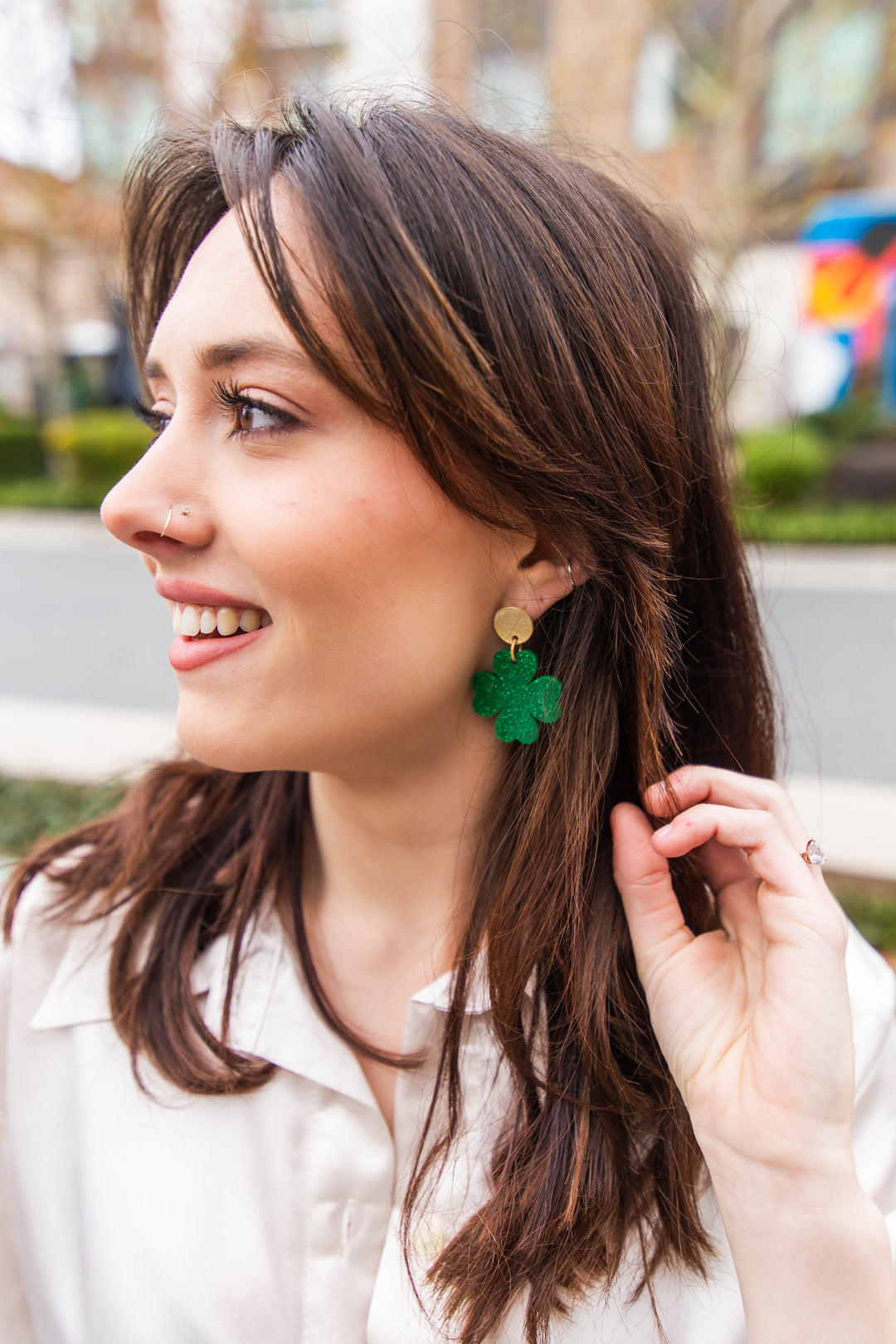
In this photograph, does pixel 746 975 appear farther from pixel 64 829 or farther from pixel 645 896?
pixel 64 829

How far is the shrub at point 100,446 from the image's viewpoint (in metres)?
13.9

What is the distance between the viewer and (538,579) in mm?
1519

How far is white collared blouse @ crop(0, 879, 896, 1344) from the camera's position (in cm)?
144

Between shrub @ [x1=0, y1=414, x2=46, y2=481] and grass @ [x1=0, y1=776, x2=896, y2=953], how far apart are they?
12.6 m

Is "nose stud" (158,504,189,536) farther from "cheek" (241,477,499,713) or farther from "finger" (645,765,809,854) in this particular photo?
"finger" (645,765,809,854)

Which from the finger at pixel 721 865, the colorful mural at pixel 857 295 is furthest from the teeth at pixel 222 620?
the colorful mural at pixel 857 295

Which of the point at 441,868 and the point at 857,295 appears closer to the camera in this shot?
the point at 441,868

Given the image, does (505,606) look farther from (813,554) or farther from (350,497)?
(813,554)

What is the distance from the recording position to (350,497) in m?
1.27

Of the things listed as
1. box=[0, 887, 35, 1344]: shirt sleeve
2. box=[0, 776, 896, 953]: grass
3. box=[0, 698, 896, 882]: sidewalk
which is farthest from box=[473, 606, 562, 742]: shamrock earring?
box=[0, 698, 896, 882]: sidewalk

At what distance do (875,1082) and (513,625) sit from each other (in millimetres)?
995

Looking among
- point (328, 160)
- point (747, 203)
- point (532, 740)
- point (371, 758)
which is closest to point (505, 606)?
point (532, 740)

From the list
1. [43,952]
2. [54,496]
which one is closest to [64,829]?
[43,952]

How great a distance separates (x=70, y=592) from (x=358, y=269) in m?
9.03
